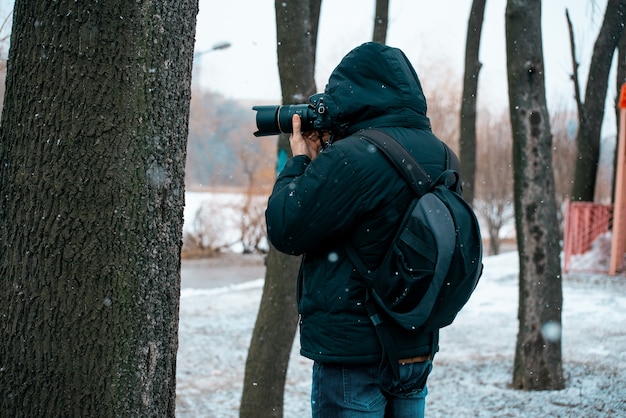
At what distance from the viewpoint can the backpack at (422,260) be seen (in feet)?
6.96

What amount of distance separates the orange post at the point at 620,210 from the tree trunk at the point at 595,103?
1.95ft

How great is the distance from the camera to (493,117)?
28.0 m

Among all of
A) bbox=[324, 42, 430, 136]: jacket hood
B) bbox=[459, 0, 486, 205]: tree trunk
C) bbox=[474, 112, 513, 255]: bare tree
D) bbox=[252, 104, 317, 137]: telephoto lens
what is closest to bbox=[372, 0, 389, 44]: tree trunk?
bbox=[459, 0, 486, 205]: tree trunk

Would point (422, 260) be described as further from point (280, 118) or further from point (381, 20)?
point (381, 20)

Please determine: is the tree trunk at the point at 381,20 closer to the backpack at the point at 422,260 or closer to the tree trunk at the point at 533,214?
the tree trunk at the point at 533,214

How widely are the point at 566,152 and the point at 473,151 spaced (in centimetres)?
983

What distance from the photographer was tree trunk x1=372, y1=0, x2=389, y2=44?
9219 mm

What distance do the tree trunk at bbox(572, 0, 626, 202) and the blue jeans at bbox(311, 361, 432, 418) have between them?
7.17 metres

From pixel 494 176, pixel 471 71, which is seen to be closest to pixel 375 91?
pixel 471 71

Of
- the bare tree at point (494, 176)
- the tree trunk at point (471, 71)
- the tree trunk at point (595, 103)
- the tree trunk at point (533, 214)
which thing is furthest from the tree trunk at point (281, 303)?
the bare tree at point (494, 176)

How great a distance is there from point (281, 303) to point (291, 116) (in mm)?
2749

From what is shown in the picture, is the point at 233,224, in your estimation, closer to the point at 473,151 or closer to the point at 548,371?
the point at 473,151

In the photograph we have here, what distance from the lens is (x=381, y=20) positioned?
930 cm

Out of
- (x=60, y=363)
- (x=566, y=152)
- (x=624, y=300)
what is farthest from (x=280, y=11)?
(x=566, y=152)
